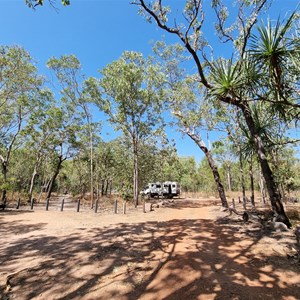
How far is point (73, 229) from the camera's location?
324 inches

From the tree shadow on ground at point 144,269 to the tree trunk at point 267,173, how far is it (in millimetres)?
1449

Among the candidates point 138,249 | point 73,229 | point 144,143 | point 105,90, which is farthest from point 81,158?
point 138,249

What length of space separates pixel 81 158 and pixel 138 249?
2374cm

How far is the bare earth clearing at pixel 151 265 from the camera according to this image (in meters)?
3.50

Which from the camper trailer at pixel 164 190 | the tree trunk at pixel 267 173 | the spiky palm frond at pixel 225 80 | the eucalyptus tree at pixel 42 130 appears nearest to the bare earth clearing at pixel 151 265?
the tree trunk at pixel 267 173

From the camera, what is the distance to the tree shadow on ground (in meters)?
3.49

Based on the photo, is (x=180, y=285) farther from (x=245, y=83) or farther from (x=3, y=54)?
(x=3, y=54)

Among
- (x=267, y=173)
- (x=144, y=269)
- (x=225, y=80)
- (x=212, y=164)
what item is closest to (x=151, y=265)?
(x=144, y=269)

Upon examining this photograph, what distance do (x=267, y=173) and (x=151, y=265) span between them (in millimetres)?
5378

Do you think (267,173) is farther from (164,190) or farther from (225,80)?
(164,190)

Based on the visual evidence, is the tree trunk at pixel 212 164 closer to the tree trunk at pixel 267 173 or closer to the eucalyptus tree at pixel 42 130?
the tree trunk at pixel 267 173

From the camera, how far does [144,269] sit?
439cm

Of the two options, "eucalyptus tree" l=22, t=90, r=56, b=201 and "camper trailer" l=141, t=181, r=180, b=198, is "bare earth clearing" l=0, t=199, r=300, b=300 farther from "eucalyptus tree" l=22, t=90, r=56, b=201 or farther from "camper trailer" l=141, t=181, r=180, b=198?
"camper trailer" l=141, t=181, r=180, b=198

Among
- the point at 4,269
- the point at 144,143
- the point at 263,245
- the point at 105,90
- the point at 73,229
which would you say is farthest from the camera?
the point at 144,143
